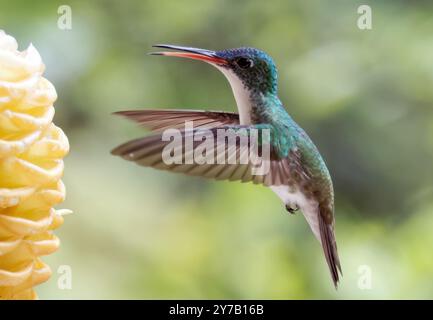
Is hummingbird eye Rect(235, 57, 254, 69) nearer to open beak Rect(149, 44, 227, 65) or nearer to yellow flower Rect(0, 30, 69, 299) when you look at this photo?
open beak Rect(149, 44, 227, 65)

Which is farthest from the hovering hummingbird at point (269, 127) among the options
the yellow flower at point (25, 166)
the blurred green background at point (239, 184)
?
the blurred green background at point (239, 184)

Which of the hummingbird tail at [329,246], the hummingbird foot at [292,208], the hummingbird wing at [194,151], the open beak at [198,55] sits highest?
the open beak at [198,55]

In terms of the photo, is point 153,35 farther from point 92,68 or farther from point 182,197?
point 182,197

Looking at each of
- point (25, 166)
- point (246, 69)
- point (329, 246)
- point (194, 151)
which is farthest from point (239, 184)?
point (25, 166)

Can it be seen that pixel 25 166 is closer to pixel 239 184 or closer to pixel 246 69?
pixel 246 69

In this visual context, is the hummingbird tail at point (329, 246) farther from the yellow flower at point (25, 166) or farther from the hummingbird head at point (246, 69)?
the yellow flower at point (25, 166)

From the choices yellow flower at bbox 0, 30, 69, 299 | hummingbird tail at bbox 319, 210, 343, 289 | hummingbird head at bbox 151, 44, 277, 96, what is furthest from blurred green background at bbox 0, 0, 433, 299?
yellow flower at bbox 0, 30, 69, 299
